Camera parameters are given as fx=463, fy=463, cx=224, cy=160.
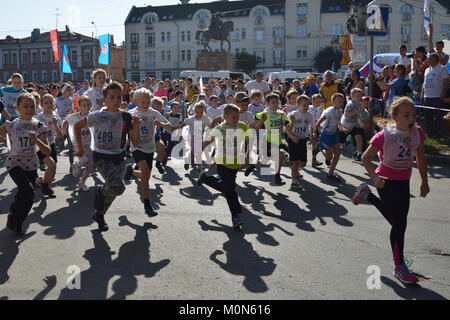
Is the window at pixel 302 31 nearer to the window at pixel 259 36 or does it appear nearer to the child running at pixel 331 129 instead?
the window at pixel 259 36

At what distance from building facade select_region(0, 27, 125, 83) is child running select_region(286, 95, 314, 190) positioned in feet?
239

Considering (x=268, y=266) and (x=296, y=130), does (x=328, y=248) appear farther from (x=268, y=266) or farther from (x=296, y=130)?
(x=296, y=130)

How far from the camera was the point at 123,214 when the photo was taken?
21.0 feet

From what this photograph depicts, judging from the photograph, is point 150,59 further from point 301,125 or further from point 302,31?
point 301,125

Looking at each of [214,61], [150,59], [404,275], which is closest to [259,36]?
Answer: [150,59]

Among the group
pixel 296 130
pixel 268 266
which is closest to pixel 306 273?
pixel 268 266

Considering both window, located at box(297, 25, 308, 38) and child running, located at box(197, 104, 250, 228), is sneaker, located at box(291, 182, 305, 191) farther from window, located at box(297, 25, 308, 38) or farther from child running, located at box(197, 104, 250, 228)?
window, located at box(297, 25, 308, 38)

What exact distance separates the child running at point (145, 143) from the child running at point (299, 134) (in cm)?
253

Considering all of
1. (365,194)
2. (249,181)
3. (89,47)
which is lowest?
(249,181)

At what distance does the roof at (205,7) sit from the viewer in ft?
222

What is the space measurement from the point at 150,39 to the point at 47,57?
19655mm

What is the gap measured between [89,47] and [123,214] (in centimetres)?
7562

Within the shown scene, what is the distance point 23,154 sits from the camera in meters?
5.63

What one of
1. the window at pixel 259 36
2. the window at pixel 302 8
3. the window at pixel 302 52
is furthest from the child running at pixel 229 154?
the window at pixel 259 36
